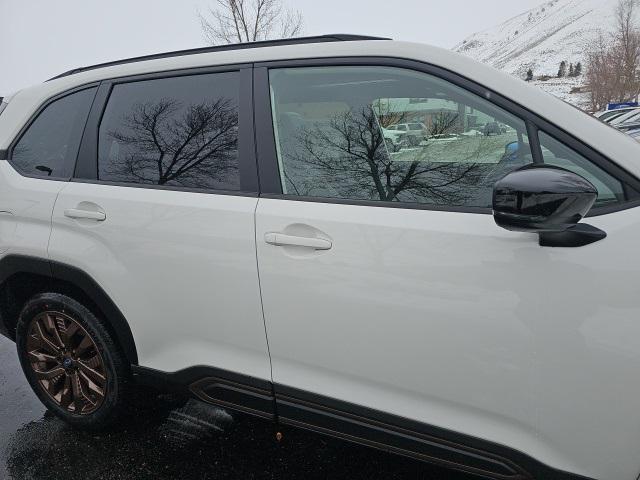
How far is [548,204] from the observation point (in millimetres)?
1240

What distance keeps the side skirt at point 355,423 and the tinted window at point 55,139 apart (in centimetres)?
108

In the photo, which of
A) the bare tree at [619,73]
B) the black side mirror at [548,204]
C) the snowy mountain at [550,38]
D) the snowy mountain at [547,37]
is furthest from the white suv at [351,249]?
the snowy mountain at [547,37]

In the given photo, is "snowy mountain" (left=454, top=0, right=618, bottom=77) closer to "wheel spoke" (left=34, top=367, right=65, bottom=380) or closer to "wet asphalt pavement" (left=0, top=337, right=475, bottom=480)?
"wet asphalt pavement" (left=0, top=337, right=475, bottom=480)

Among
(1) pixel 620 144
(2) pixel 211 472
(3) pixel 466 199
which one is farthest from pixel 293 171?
(2) pixel 211 472

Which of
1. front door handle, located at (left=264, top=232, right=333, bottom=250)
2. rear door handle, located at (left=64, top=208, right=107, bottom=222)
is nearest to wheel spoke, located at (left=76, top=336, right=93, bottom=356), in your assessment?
rear door handle, located at (left=64, top=208, right=107, bottom=222)

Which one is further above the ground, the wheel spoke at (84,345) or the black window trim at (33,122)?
the black window trim at (33,122)

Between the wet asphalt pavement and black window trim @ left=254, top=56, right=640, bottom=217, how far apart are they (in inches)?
50.8

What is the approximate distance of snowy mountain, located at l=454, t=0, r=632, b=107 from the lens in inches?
4136

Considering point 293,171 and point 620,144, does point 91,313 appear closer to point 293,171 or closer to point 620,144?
point 293,171

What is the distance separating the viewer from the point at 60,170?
2283 millimetres

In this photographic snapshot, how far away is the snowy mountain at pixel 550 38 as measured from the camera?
105 meters

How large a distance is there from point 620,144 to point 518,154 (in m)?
0.28

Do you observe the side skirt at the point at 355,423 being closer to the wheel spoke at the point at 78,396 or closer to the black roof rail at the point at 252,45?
the wheel spoke at the point at 78,396

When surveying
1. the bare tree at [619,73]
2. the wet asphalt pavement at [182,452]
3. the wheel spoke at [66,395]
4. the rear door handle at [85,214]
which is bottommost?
the wet asphalt pavement at [182,452]
